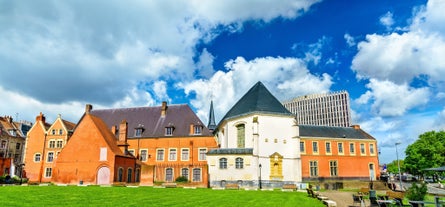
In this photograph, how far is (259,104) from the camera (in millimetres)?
36531

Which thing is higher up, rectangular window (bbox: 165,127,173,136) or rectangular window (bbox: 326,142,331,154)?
rectangular window (bbox: 165,127,173,136)

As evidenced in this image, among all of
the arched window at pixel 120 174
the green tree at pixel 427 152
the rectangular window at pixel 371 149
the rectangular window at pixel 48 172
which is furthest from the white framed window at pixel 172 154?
the green tree at pixel 427 152

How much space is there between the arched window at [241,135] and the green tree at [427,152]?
31.1 meters

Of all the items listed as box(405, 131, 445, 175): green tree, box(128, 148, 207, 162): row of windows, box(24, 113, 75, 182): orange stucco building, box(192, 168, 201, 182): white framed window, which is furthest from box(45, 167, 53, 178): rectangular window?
box(405, 131, 445, 175): green tree

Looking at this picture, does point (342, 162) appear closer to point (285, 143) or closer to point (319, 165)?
point (319, 165)

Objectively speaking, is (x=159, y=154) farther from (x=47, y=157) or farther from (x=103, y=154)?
(x=47, y=157)

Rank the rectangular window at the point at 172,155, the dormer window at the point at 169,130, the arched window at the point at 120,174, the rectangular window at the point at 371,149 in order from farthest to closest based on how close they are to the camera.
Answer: the rectangular window at the point at 371,149 → the dormer window at the point at 169,130 → the rectangular window at the point at 172,155 → the arched window at the point at 120,174

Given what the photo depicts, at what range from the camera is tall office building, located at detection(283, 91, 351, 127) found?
365 feet

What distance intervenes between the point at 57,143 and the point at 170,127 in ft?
52.8

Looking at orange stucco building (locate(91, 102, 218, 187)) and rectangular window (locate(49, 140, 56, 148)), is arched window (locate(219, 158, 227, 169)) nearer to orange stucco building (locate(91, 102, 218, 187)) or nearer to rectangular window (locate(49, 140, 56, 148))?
orange stucco building (locate(91, 102, 218, 187))

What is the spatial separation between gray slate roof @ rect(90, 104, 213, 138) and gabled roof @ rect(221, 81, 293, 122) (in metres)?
5.61

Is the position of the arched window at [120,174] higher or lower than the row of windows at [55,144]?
lower

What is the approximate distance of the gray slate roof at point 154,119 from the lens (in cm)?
4188

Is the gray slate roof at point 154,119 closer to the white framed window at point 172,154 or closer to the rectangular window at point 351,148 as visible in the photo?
the white framed window at point 172,154
